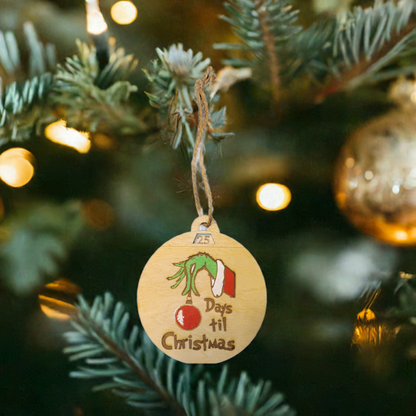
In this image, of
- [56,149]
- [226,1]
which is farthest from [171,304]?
[226,1]

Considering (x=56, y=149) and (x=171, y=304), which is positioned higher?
(x=56, y=149)

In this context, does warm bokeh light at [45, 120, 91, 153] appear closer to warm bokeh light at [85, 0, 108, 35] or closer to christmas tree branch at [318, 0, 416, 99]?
warm bokeh light at [85, 0, 108, 35]

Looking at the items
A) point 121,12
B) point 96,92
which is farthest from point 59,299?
point 121,12

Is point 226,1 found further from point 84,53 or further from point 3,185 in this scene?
point 3,185

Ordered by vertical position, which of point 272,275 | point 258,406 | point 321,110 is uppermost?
point 321,110

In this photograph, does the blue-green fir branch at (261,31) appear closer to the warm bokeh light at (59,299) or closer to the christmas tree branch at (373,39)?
the christmas tree branch at (373,39)

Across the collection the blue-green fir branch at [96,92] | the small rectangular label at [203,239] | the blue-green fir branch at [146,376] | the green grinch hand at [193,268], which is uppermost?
the blue-green fir branch at [96,92]

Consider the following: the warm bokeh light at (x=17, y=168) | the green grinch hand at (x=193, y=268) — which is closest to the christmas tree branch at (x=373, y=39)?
the green grinch hand at (x=193, y=268)
